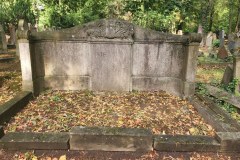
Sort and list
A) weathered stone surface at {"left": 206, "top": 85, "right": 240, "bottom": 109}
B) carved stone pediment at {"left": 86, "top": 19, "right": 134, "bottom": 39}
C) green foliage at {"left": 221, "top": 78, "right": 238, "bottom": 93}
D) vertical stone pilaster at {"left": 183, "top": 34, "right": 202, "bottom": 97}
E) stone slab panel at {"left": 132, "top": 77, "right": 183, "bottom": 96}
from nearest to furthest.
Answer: weathered stone surface at {"left": 206, "top": 85, "right": 240, "bottom": 109} < vertical stone pilaster at {"left": 183, "top": 34, "right": 202, "bottom": 97} < green foliage at {"left": 221, "top": 78, "right": 238, "bottom": 93} < carved stone pediment at {"left": 86, "top": 19, "right": 134, "bottom": 39} < stone slab panel at {"left": 132, "top": 77, "right": 183, "bottom": 96}

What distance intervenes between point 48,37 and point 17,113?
2.16m

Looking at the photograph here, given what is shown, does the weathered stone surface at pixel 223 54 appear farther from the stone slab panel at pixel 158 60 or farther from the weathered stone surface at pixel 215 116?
the weathered stone surface at pixel 215 116

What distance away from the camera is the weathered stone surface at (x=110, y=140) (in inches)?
131

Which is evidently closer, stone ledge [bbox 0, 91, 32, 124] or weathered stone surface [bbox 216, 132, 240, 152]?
weathered stone surface [bbox 216, 132, 240, 152]

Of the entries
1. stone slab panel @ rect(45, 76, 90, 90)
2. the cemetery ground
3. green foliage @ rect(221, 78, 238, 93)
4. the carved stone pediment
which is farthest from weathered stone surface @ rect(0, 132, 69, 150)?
green foliage @ rect(221, 78, 238, 93)

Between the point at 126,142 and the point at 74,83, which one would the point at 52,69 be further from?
the point at 126,142

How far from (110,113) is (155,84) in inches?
78.7

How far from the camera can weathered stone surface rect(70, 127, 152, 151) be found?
10.9 ft

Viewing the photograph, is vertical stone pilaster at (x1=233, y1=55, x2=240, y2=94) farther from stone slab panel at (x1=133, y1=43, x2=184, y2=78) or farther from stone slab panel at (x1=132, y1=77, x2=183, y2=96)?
stone slab panel at (x1=132, y1=77, x2=183, y2=96)

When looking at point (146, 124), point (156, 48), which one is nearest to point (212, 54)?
point (156, 48)

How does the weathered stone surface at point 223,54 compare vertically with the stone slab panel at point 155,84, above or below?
above

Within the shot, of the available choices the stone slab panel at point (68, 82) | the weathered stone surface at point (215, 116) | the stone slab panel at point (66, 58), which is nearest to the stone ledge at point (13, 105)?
the stone slab panel at point (68, 82)

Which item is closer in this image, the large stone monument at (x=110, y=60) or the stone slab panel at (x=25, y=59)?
the stone slab panel at (x=25, y=59)

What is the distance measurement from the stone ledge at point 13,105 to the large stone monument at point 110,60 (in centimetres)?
39
